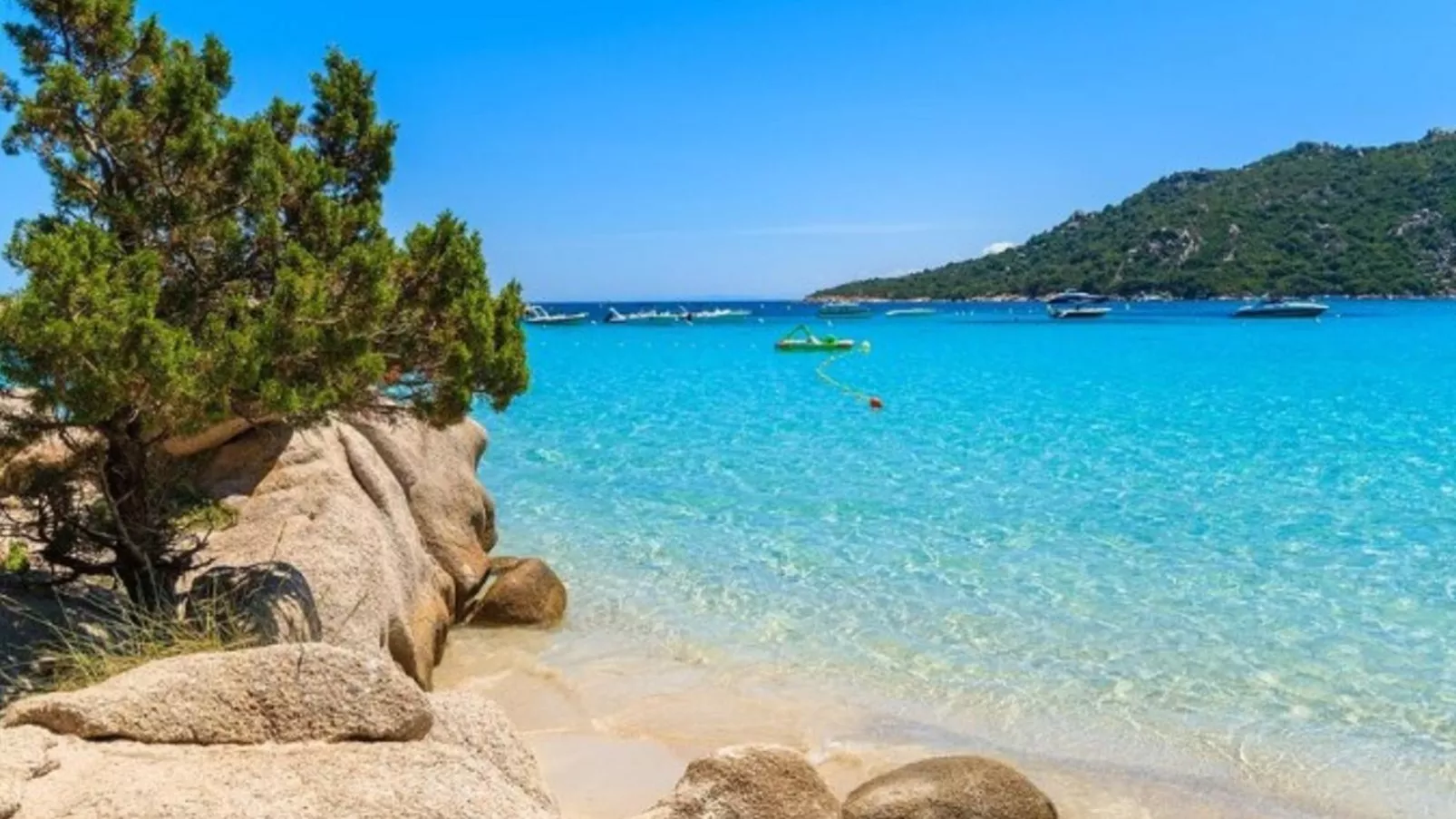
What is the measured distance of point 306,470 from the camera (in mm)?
9766

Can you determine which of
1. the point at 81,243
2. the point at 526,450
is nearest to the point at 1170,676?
the point at 81,243

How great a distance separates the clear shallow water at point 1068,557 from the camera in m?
8.97

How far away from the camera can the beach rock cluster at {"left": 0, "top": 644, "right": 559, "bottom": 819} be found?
12.5 ft

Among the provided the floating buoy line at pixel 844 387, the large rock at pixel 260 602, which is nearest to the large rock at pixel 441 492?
the large rock at pixel 260 602

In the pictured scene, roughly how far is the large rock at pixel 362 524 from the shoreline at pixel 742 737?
911mm

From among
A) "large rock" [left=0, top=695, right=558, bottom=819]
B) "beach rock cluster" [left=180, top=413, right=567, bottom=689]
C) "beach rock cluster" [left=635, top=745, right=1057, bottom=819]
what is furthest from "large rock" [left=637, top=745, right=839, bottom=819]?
"beach rock cluster" [left=180, top=413, right=567, bottom=689]

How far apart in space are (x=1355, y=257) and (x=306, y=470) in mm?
153781

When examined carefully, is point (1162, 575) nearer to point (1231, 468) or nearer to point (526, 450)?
point (1231, 468)

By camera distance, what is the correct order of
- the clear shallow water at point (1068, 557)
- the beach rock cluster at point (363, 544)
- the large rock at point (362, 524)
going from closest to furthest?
1. the beach rock cluster at point (363, 544)
2. the large rock at point (362, 524)
3. the clear shallow water at point (1068, 557)

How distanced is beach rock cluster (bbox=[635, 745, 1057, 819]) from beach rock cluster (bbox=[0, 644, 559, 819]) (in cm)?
131

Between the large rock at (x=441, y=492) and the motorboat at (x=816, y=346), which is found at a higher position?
the large rock at (x=441, y=492)

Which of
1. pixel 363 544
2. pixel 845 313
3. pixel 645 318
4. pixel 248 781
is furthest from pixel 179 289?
pixel 845 313

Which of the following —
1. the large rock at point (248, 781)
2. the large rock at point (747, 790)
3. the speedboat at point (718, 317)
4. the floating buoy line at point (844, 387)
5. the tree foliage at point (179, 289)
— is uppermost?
the tree foliage at point (179, 289)

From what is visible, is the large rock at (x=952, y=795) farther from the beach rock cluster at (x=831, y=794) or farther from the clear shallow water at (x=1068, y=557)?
the clear shallow water at (x=1068, y=557)
